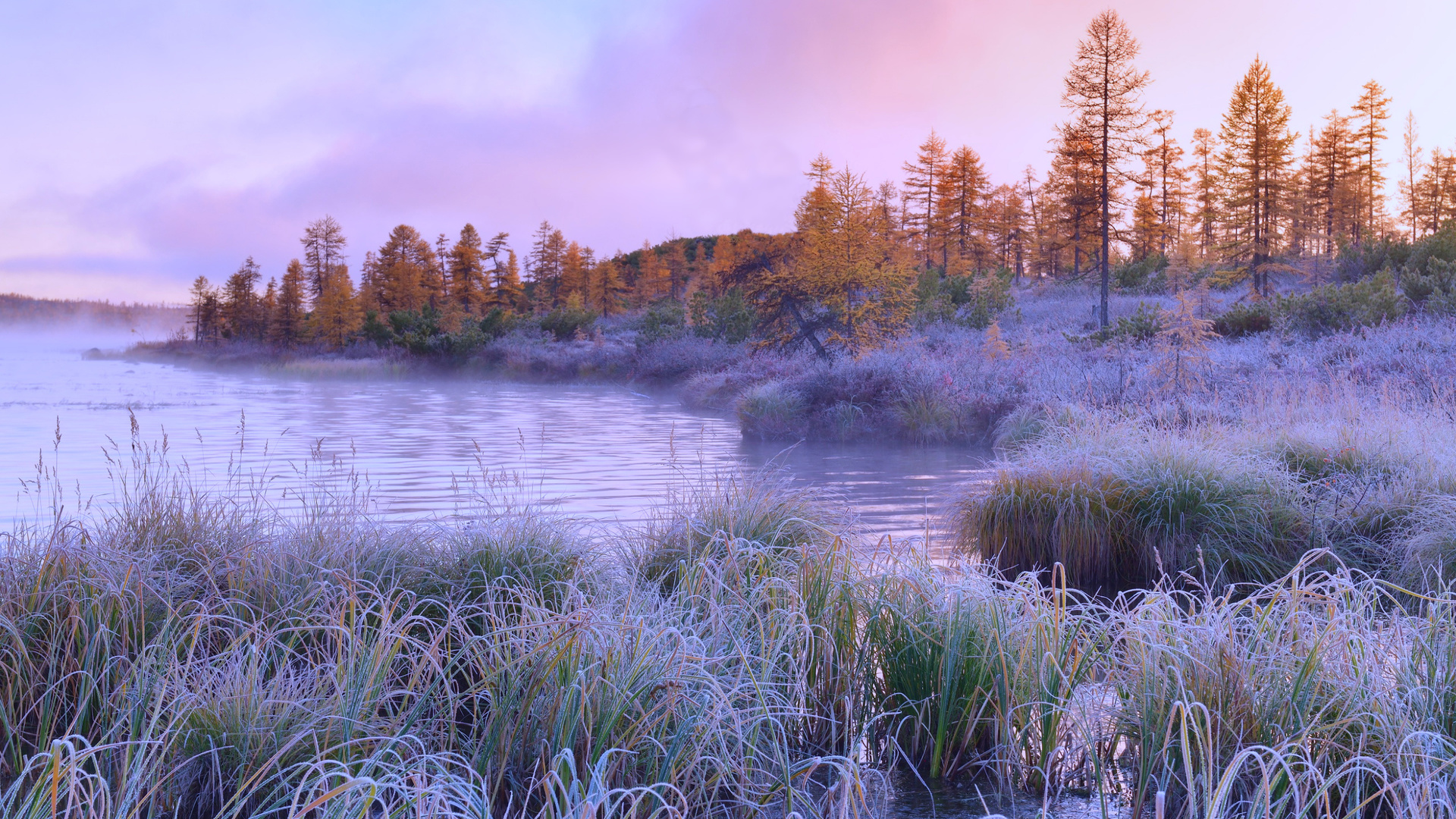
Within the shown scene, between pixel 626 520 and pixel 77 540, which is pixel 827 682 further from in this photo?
pixel 626 520

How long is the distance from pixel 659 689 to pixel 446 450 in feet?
42.4

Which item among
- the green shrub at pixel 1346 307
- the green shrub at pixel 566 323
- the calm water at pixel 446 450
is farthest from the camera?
the green shrub at pixel 566 323

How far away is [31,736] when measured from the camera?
3.46 m

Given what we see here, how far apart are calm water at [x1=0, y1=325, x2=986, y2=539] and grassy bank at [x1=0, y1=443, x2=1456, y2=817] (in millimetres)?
1151

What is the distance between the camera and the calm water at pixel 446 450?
9617mm

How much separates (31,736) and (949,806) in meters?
3.41

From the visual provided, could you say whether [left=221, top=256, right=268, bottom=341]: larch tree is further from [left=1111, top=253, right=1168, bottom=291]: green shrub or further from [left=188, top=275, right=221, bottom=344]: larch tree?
[left=1111, top=253, right=1168, bottom=291]: green shrub

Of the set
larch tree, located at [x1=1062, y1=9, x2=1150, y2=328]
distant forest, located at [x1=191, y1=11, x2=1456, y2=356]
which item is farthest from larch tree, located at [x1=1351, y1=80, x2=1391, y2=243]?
larch tree, located at [x1=1062, y1=9, x2=1150, y2=328]

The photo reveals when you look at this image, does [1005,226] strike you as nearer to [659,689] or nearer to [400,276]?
[400,276]

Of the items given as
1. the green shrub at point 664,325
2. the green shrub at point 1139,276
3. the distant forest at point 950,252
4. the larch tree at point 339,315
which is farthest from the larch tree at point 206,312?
the green shrub at point 1139,276

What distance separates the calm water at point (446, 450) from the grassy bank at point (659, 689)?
1.15 metres

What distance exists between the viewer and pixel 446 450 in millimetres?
15492

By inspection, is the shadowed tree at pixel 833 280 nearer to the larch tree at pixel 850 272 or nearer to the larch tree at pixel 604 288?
the larch tree at pixel 850 272

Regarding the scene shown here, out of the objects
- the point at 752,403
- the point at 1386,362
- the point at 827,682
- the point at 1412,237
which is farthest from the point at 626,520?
the point at 1412,237
